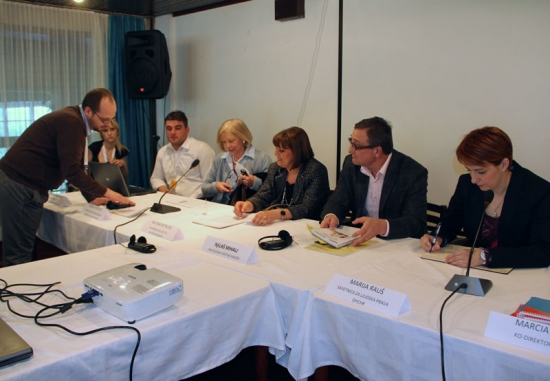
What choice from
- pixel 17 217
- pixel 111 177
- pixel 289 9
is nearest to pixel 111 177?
pixel 111 177

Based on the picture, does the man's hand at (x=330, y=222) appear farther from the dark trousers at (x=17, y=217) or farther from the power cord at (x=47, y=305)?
the dark trousers at (x=17, y=217)

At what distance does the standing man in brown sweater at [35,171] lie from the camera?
2482 mm

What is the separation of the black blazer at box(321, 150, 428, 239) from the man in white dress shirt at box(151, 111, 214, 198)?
154 centimetres

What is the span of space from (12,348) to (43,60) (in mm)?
4056

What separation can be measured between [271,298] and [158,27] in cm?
433

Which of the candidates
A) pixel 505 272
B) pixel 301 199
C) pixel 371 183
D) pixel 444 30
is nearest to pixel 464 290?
pixel 505 272

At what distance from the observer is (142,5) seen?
4535mm

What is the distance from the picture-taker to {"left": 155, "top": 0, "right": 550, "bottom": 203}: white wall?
8.93 feet

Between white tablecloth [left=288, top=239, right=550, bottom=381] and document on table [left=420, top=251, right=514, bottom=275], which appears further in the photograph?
document on table [left=420, top=251, right=514, bottom=275]

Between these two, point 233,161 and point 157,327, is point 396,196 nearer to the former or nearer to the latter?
point 157,327

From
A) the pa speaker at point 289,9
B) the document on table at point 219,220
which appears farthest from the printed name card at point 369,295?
the pa speaker at point 289,9

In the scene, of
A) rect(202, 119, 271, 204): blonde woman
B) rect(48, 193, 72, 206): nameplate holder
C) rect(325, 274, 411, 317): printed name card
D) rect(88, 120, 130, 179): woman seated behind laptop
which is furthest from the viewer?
rect(88, 120, 130, 179): woman seated behind laptop

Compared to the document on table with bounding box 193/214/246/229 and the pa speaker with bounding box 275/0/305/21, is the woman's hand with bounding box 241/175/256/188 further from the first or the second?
the pa speaker with bounding box 275/0/305/21

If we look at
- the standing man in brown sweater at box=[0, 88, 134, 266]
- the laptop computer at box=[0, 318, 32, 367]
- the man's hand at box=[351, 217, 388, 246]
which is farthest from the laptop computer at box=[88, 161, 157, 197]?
the laptop computer at box=[0, 318, 32, 367]
